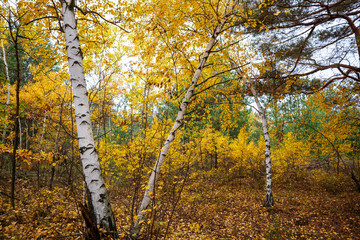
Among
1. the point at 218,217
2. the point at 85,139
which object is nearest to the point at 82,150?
the point at 85,139

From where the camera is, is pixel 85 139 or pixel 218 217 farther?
pixel 218 217

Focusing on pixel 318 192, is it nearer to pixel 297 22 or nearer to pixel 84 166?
pixel 297 22

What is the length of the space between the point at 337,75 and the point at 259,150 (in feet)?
18.5

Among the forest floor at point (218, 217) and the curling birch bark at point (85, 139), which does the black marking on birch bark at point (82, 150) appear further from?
the forest floor at point (218, 217)

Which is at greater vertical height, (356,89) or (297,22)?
(297,22)

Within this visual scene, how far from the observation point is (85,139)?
6.72 feet

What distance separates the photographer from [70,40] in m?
2.15

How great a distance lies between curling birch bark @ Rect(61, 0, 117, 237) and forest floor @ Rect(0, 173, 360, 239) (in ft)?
2.59

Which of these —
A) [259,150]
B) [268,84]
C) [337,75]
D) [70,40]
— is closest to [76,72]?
[70,40]

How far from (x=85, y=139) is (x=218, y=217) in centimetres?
479

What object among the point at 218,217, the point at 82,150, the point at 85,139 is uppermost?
the point at 85,139

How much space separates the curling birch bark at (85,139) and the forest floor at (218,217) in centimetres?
79

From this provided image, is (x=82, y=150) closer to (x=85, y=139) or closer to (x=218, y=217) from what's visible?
(x=85, y=139)

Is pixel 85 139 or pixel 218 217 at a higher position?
pixel 85 139
